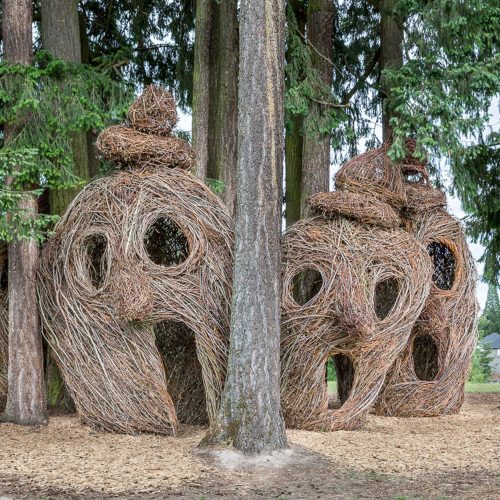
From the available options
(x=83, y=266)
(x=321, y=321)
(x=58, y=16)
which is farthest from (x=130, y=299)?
(x=58, y=16)

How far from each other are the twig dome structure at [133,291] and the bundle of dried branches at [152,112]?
0.06ft

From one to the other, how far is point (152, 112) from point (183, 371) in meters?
3.47

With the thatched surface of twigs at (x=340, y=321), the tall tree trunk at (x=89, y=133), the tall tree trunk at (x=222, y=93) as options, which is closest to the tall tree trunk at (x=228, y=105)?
the tall tree trunk at (x=222, y=93)

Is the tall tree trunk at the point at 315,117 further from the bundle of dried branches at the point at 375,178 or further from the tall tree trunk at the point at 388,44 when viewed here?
the bundle of dried branches at the point at 375,178

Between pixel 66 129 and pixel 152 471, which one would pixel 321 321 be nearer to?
pixel 152 471

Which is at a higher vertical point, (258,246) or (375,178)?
(375,178)

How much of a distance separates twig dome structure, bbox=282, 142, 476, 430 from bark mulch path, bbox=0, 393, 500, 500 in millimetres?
786

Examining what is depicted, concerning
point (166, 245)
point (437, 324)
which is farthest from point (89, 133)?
point (437, 324)

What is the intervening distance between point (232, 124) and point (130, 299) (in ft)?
14.1

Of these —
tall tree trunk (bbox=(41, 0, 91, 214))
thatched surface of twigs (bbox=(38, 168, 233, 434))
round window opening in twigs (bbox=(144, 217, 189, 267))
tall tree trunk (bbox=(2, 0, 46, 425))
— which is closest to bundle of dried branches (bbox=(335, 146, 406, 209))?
thatched surface of twigs (bbox=(38, 168, 233, 434))

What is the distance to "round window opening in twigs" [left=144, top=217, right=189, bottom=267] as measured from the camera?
10.9m

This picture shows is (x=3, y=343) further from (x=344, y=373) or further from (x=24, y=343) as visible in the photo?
(x=344, y=373)

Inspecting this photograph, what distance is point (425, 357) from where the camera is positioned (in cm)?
1186

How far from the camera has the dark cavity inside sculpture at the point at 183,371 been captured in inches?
403
